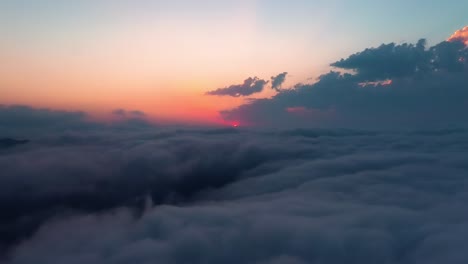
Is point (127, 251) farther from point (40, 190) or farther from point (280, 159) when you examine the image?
point (280, 159)

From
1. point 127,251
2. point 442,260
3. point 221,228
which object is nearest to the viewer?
point 442,260

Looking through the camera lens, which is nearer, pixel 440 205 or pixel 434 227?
pixel 434 227

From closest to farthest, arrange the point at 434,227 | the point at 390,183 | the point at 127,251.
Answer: the point at 434,227, the point at 127,251, the point at 390,183

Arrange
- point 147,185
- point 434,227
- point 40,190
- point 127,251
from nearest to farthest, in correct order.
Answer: point 434,227
point 127,251
point 40,190
point 147,185

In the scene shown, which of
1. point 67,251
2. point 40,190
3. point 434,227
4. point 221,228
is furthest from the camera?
point 40,190

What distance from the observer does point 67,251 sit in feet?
180

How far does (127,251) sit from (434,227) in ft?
137

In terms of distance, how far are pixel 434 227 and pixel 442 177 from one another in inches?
1385

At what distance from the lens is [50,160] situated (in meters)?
139

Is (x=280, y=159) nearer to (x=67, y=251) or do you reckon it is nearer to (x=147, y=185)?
(x=147, y=185)

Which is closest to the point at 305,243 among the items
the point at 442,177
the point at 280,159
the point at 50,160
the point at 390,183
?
the point at 390,183

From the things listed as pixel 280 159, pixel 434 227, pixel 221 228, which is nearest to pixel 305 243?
pixel 221 228

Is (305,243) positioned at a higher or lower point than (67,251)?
higher

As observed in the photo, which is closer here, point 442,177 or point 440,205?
point 440,205
